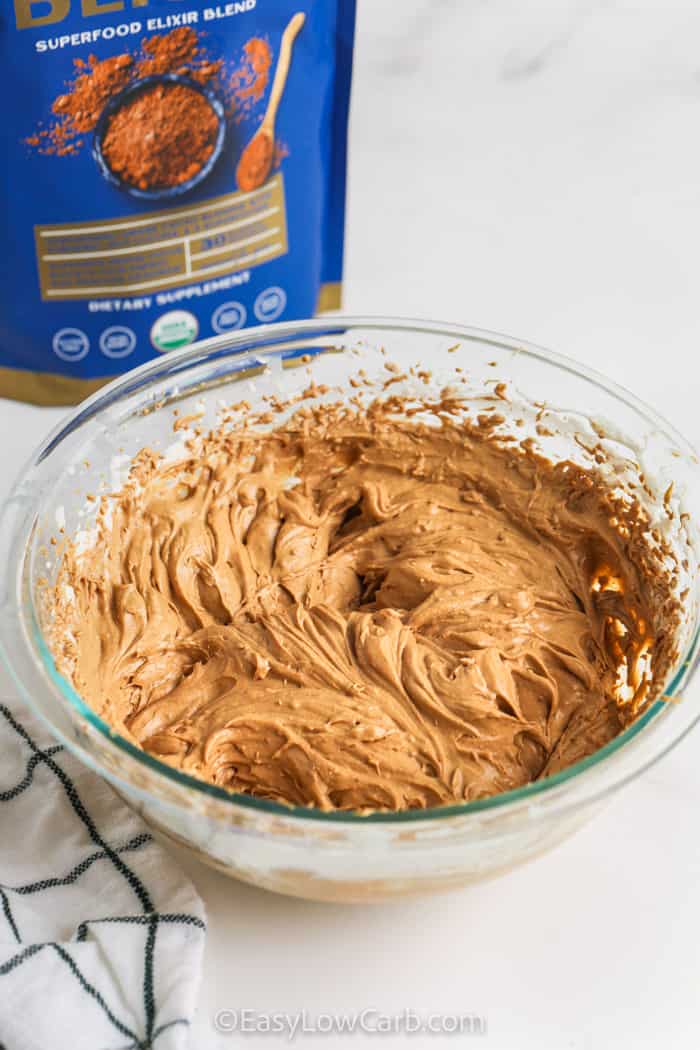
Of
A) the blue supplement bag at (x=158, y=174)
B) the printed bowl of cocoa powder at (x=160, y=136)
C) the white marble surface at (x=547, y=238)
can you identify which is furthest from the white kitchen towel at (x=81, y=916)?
the printed bowl of cocoa powder at (x=160, y=136)

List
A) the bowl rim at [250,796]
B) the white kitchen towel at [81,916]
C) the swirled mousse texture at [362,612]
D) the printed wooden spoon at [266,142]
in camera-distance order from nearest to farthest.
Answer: the bowl rim at [250,796] → the white kitchen towel at [81,916] → the swirled mousse texture at [362,612] → the printed wooden spoon at [266,142]

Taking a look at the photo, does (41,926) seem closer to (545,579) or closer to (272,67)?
(545,579)

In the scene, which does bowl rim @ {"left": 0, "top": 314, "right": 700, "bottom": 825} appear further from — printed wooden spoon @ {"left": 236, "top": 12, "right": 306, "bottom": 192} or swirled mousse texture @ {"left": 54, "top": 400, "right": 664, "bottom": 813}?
printed wooden spoon @ {"left": 236, "top": 12, "right": 306, "bottom": 192}

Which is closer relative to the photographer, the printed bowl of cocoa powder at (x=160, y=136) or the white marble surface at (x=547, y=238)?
the white marble surface at (x=547, y=238)

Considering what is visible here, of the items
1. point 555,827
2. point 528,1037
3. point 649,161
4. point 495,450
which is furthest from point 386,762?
point 649,161

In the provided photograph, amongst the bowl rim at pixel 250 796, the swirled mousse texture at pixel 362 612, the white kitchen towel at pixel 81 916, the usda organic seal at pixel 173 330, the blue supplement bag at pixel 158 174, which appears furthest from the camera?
the usda organic seal at pixel 173 330

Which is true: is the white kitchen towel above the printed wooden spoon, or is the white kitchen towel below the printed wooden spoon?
below

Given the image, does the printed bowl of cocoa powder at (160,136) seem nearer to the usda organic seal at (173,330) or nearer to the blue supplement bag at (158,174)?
the blue supplement bag at (158,174)

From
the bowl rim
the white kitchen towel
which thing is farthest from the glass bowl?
the white kitchen towel
